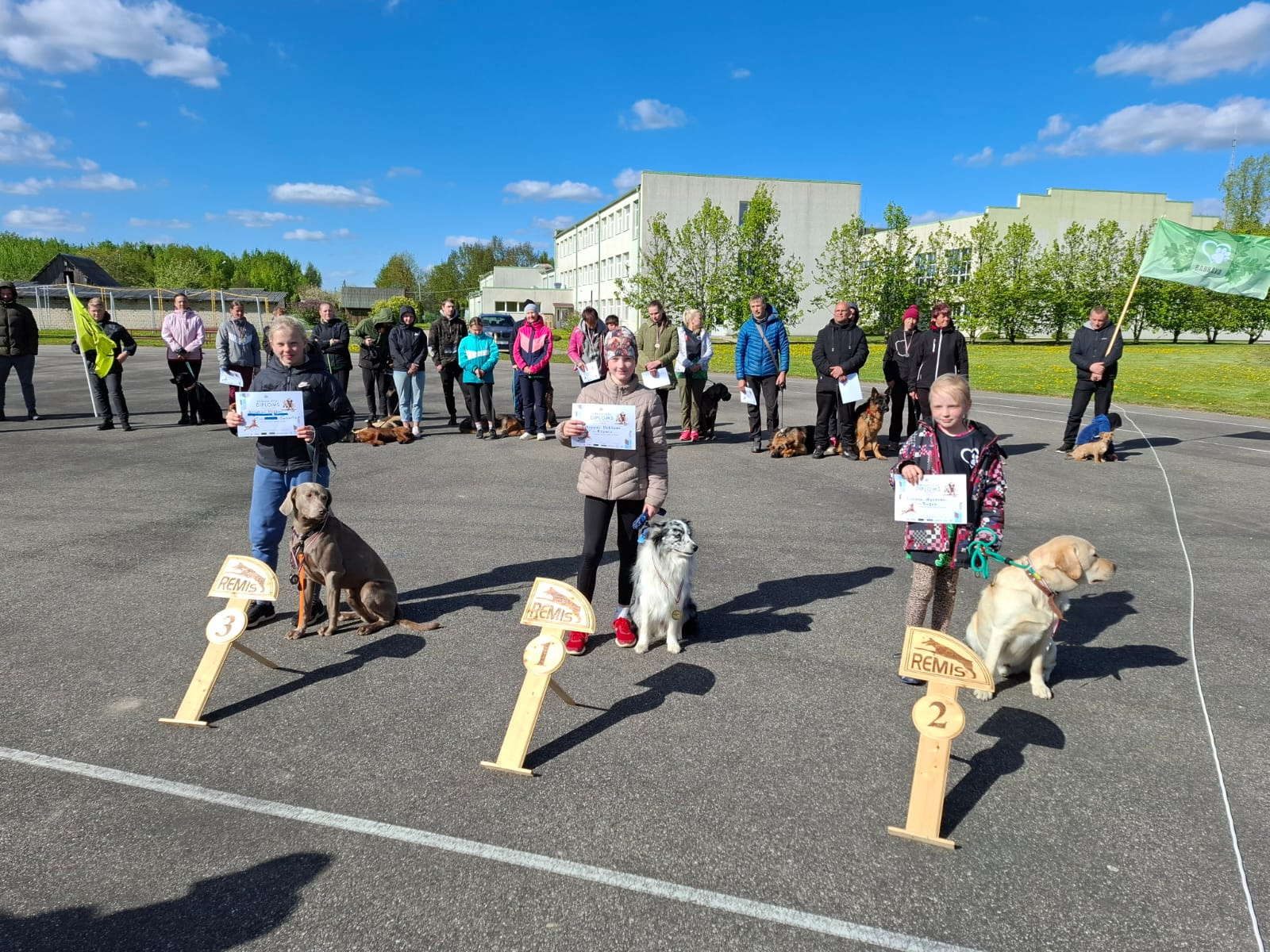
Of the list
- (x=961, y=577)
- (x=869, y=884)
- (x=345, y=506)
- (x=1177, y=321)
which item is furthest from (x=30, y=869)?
(x=1177, y=321)

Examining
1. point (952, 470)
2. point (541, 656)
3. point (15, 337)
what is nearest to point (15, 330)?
point (15, 337)

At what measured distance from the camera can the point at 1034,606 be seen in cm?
402

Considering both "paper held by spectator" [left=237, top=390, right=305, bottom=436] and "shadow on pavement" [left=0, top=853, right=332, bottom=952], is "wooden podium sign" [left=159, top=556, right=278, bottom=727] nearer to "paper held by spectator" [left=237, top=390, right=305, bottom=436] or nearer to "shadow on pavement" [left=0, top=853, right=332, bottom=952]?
"paper held by spectator" [left=237, top=390, right=305, bottom=436]

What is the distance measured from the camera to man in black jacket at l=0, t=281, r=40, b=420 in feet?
40.7

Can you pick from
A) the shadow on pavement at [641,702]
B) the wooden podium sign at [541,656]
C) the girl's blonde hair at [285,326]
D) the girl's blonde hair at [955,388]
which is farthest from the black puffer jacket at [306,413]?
the girl's blonde hair at [955,388]

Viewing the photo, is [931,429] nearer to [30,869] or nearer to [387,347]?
[30,869]

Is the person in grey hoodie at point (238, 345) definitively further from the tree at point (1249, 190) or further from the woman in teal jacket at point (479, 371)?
the tree at point (1249, 190)

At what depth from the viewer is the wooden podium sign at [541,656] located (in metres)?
A: 3.48

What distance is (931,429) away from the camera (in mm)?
4195

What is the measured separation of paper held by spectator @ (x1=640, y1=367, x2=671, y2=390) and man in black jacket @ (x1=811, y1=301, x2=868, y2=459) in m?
2.22

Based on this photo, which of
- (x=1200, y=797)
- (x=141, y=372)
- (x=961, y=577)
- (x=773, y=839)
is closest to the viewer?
(x=773, y=839)

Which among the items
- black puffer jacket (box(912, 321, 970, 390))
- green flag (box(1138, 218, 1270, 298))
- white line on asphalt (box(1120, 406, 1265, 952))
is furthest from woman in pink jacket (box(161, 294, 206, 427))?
green flag (box(1138, 218, 1270, 298))

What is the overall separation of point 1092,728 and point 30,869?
16.1 feet

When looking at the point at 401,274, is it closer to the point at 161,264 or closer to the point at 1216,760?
the point at 161,264
